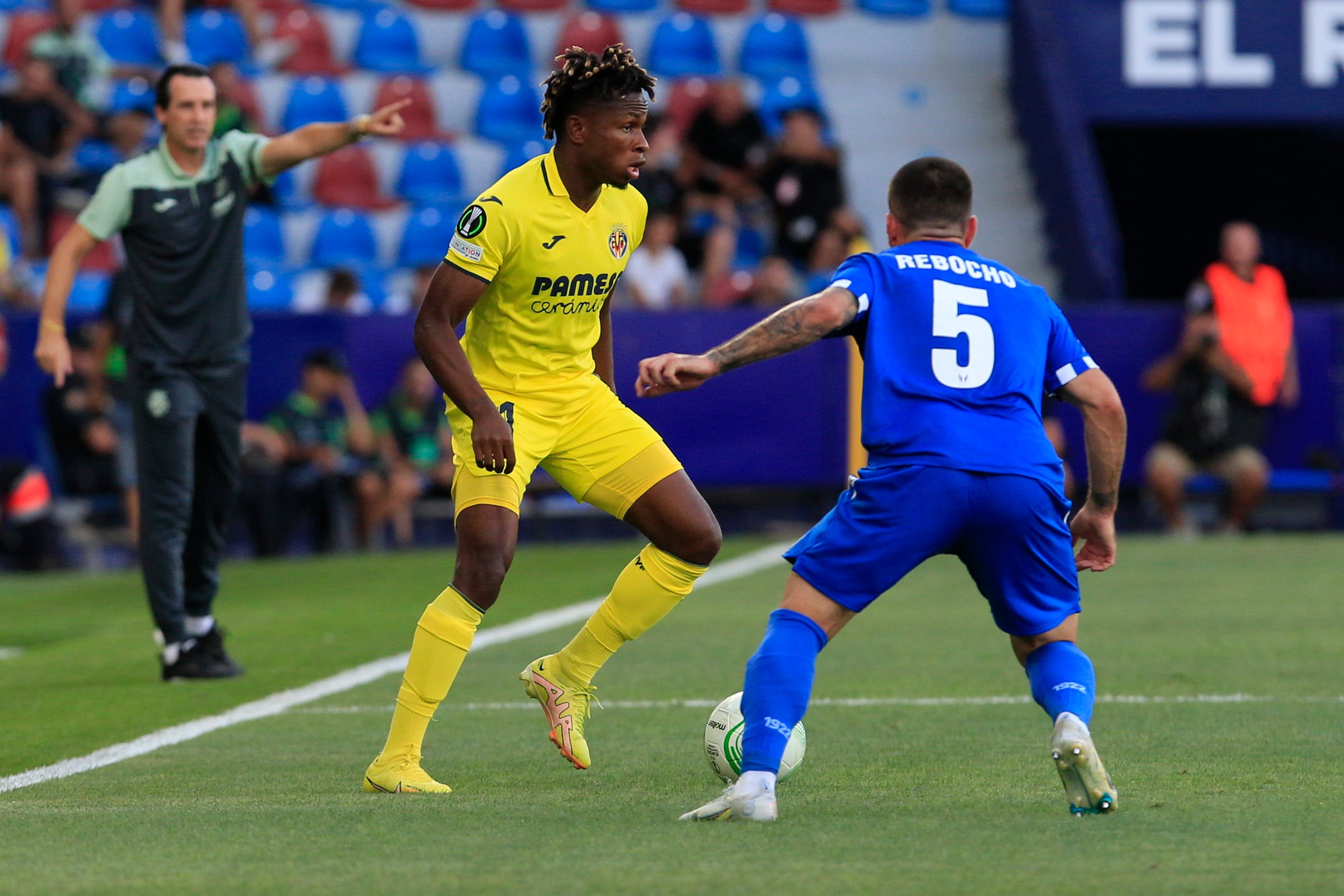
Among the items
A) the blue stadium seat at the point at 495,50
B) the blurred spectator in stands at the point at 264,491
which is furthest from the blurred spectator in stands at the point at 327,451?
the blue stadium seat at the point at 495,50

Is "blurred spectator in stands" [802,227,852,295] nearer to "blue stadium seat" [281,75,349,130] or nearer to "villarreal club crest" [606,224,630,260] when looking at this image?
"blue stadium seat" [281,75,349,130]

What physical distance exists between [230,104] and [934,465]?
41.8 feet

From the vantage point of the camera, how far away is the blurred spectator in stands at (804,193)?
53.8ft

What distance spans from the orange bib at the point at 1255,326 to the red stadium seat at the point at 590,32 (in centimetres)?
633

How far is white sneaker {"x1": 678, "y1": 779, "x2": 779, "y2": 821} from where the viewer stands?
14.6ft

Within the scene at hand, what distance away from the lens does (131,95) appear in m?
18.2

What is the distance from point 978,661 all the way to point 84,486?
7925 millimetres

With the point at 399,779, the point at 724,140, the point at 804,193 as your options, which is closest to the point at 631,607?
the point at 399,779

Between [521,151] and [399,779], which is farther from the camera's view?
[521,151]

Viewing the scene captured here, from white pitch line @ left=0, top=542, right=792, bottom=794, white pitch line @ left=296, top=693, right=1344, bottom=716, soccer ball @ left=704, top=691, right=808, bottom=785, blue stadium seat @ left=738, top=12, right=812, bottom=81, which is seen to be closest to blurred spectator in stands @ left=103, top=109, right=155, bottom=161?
blue stadium seat @ left=738, top=12, right=812, bottom=81

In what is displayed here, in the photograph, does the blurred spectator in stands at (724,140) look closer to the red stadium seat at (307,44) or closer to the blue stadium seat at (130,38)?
the red stadium seat at (307,44)

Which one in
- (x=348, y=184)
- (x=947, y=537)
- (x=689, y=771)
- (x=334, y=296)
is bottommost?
(x=334, y=296)

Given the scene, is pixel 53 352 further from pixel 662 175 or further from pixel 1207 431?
pixel 662 175

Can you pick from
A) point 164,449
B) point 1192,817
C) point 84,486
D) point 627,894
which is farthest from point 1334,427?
point 627,894
